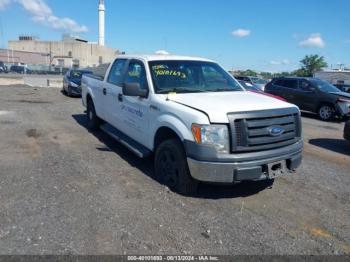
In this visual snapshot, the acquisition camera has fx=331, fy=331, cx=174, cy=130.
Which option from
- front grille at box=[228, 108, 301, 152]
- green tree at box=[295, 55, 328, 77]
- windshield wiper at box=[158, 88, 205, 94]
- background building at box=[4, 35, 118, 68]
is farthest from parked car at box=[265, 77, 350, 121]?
background building at box=[4, 35, 118, 68]

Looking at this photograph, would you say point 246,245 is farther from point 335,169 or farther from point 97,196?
point 335,169

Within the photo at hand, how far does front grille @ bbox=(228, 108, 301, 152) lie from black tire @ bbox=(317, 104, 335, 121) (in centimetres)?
963

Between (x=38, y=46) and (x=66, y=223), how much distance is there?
11300 cm

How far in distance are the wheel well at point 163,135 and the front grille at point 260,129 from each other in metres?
0.86

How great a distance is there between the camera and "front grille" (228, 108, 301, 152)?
13.1 ft

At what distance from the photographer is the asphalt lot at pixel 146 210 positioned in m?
Answer: 3.35

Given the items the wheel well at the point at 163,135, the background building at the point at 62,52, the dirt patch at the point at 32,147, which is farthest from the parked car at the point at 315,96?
the background building at the point at 62,52

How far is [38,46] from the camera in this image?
104812 millimetres

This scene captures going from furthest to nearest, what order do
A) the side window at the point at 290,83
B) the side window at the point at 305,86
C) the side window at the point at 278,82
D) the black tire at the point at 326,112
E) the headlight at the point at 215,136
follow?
the side window at the point at 278,82 < the side window at the point at 290,83 < the side window at the point at 305,86 < the black tire at the point at 326,112 < the headlight at the point at 215,136

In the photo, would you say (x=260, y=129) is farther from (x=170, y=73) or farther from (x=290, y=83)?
(x=290, y=83)

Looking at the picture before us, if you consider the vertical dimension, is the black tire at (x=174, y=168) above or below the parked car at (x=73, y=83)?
below

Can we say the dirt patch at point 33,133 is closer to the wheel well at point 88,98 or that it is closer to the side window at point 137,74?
the wheel well at point 88,98

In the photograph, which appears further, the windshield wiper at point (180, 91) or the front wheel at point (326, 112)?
the front wheel at point (326, 112)

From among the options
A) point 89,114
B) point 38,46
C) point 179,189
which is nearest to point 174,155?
point 179,189
